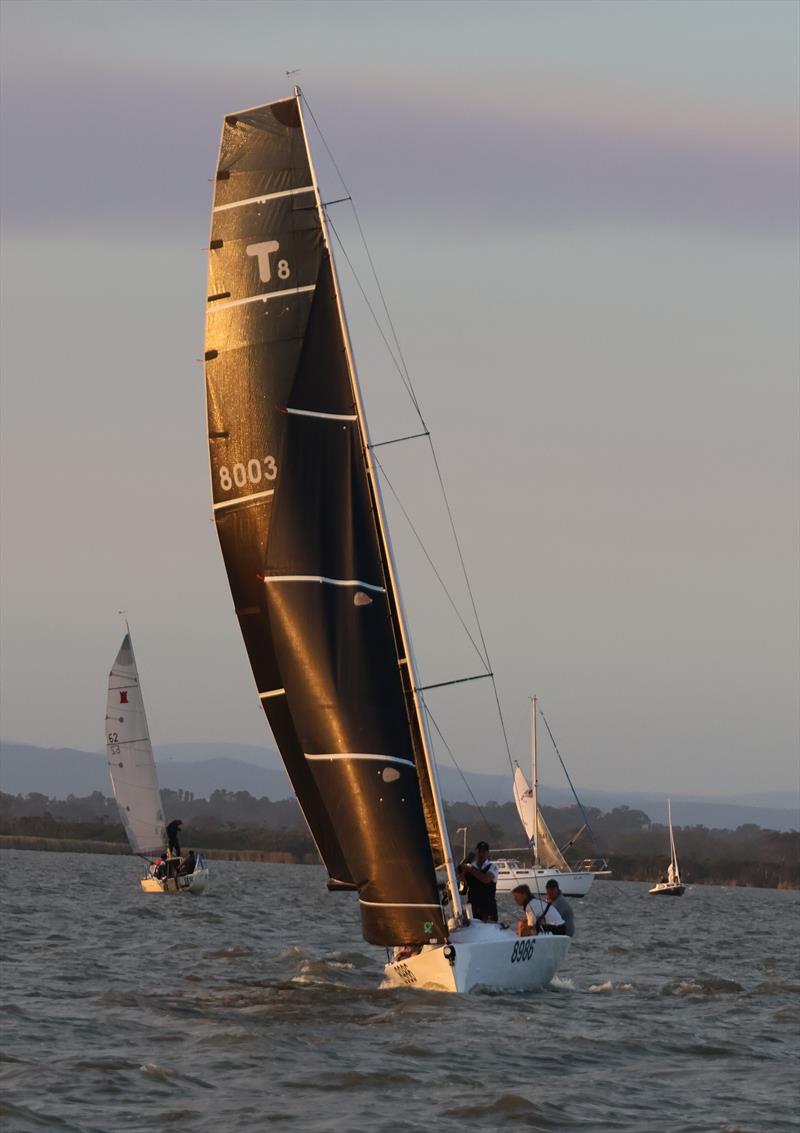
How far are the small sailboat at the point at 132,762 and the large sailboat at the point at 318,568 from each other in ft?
137

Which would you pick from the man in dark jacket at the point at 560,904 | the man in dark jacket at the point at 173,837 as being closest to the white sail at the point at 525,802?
the man in dark jacket at the point at 173,837

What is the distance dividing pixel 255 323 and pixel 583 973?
1488 centimetres

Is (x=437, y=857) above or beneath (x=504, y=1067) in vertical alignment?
above

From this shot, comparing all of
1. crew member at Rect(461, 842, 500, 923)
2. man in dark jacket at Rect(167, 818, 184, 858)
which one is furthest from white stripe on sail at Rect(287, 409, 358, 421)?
man in dark jacket at Rect(167, 818, 184, 858)

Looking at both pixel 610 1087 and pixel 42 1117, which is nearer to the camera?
pixel 42 1117

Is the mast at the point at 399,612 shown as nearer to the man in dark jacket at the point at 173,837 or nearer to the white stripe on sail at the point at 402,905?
the white stripe on sail at the point at 402,905

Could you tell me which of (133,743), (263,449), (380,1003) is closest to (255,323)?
(263,449)

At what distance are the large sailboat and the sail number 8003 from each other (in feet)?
0.08

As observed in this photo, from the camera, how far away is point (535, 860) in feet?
314

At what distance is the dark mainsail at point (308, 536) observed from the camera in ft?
87.1

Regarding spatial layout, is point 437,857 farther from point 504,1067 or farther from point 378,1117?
point 378,1117

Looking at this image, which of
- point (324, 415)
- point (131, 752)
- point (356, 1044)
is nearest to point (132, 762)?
point (131, 752)

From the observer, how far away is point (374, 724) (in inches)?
1043

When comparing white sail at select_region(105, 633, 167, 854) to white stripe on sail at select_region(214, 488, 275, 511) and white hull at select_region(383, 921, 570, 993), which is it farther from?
white hull at select_region(383, 921, 570, 993)
